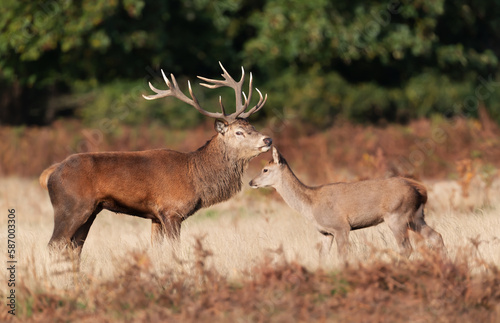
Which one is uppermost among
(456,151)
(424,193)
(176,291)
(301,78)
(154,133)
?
(301,78)

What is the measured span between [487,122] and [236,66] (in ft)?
24.9

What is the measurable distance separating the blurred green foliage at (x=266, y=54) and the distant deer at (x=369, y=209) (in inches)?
447

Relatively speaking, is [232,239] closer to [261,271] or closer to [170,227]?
[170,227]

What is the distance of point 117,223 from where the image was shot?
12.0 m

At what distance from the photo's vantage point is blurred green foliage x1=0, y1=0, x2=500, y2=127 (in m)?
19.0

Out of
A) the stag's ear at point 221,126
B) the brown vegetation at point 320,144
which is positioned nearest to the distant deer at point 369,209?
the stag's ear at point 221,126

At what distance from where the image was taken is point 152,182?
8.92 metres

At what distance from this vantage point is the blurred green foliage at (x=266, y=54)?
19.0 m

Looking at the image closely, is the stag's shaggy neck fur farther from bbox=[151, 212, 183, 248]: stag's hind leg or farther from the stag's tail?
bbox=[151, 212, 183, 248]: stag's hind leg

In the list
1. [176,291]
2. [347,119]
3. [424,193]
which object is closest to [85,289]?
[176,291]

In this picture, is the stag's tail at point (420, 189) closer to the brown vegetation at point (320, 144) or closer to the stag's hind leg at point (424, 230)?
the stag's hind leg at point (424, 230)

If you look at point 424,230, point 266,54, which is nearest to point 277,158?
point 424,230

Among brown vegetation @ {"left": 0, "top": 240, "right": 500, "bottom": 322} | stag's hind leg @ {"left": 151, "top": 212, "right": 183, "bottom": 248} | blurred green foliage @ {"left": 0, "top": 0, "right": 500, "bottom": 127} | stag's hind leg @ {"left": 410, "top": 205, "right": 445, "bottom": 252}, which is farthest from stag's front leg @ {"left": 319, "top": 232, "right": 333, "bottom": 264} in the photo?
blurred green foliage @ {"left": 0, "top": 0, "right": 500, "bottom": 127}

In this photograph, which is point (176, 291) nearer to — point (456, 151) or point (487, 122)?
point (456, 151)
